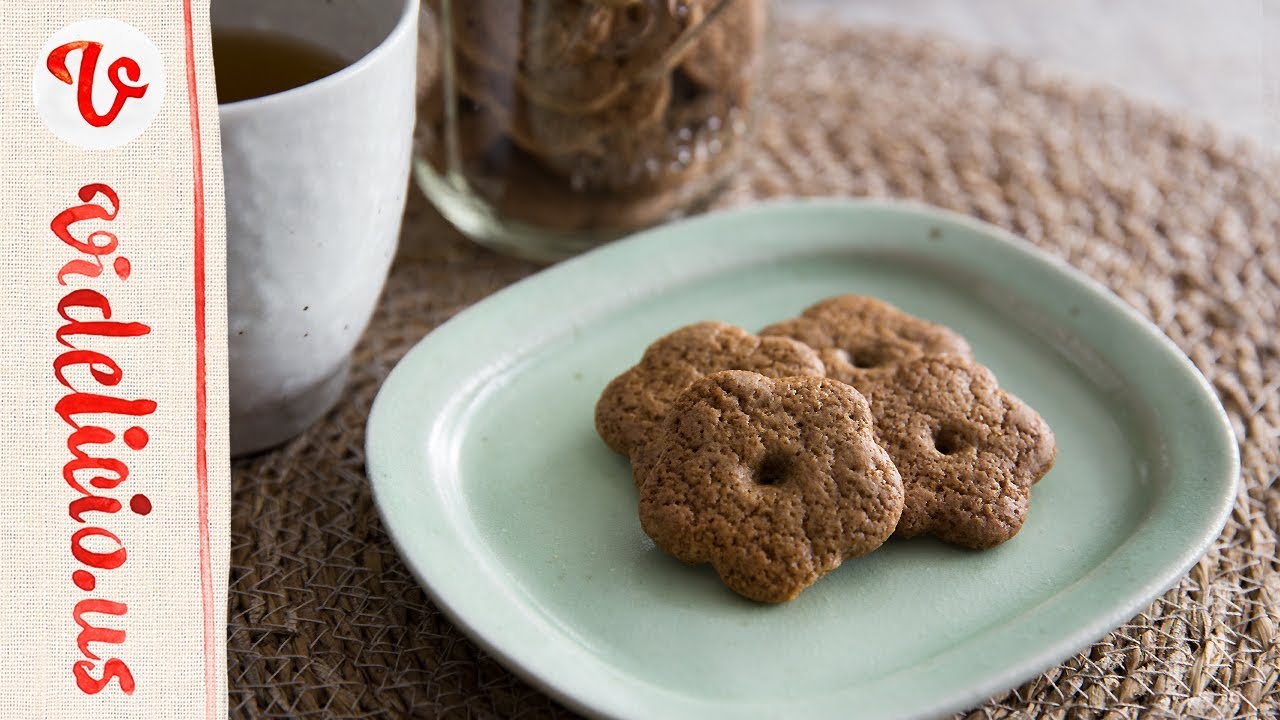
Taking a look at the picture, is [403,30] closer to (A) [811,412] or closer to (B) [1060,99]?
(A) [811,412]

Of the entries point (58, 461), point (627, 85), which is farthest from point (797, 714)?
point (627, 85)

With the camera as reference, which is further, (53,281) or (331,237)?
(331,237)

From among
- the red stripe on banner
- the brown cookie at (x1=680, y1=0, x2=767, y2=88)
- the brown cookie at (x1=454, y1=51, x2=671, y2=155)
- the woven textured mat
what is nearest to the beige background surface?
the woven textured mat

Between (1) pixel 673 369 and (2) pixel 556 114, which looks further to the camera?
(2) pixel 556 114

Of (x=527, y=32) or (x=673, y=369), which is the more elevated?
(x=527, y=32)

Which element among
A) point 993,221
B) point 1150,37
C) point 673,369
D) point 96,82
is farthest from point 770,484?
point 1150,37

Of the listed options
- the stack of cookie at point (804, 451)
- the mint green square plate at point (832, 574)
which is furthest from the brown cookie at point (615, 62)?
the stack of cookie at point (804, 451)

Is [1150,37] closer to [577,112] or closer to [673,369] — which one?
[577,112]
